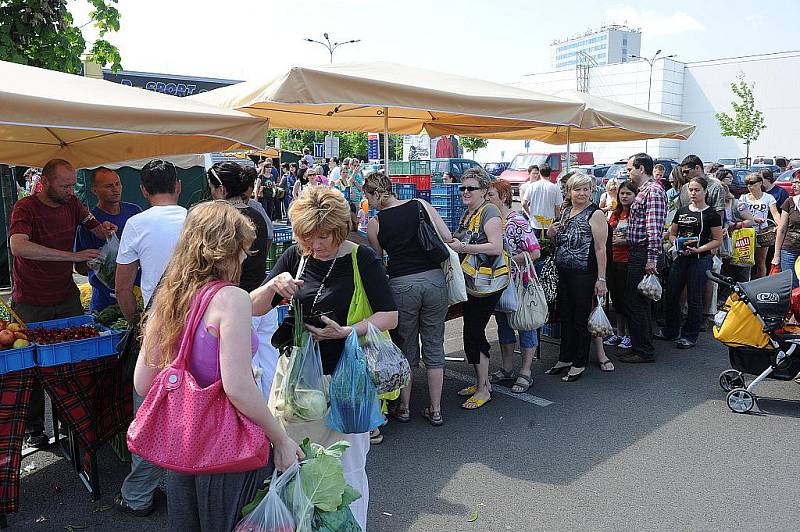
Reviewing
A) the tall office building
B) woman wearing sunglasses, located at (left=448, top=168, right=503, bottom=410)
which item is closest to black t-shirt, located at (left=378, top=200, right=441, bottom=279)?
woman wearing sunglasses, located at (left=448, top=168, right=503, bottom=410)

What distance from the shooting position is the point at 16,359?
3553mm

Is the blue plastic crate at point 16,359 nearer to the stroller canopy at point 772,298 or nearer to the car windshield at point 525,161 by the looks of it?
the stroller canopy at point 772,298

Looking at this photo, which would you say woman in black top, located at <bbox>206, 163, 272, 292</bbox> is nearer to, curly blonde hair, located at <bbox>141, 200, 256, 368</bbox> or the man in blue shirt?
the man in blue shirt

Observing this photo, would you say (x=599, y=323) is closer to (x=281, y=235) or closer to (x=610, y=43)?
(x=281, y=235)

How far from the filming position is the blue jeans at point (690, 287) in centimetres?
684

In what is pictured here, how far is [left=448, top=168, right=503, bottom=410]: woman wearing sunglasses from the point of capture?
5148mm

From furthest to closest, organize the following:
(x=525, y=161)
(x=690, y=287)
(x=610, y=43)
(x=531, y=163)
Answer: (x=610, y=43), (x=525, y=161), (x=531, y=163), (x=690, y=287)

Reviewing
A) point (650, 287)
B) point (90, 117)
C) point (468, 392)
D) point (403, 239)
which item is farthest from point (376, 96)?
point (650, 287)

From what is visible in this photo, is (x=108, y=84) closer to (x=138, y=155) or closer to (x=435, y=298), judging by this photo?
(x=138, y=155)

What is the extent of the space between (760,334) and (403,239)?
9.56 ft

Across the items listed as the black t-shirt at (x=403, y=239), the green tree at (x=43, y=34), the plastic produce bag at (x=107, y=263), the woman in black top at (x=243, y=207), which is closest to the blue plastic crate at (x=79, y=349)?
the plastic produce bag at (x=107, y=263)

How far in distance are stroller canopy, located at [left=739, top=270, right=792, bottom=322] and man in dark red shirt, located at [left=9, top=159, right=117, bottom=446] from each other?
486 cm

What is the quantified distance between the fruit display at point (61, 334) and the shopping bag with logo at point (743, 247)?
7318mm

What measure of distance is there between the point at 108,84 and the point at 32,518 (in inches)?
106
